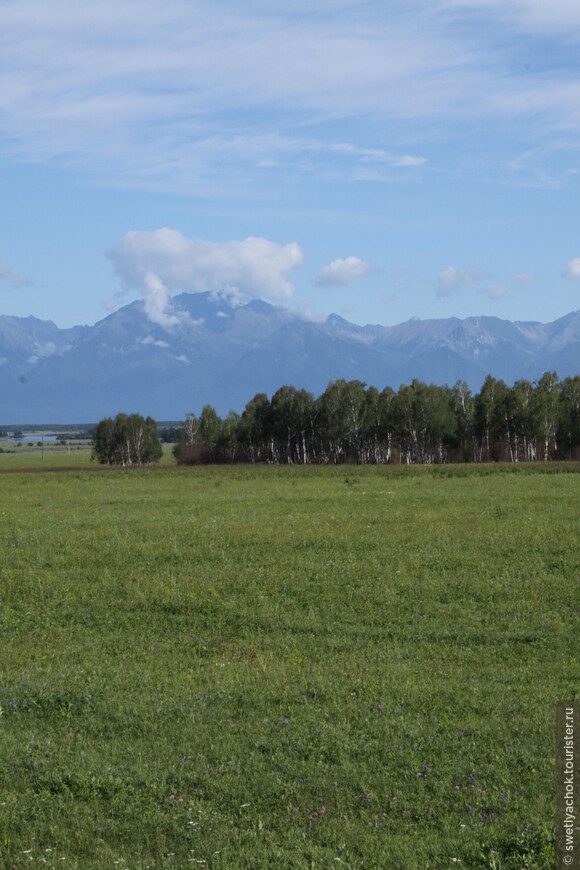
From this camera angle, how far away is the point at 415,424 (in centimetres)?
12175

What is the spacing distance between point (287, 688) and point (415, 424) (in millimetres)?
109790

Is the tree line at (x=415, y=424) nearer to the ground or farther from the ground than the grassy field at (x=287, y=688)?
farther from the ground

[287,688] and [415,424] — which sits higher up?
[415,424]

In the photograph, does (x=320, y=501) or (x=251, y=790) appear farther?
(x=320, y=501)

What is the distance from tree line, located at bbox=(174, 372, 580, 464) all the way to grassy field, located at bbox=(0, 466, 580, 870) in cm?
9162

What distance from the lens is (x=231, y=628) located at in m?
18.2

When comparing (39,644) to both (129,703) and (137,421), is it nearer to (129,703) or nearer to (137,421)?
(129,703)

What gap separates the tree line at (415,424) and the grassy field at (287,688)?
91618mm

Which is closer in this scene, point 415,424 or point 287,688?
point 287,688

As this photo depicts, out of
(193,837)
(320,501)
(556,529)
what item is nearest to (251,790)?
(193,837)

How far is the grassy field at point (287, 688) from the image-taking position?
9.33m

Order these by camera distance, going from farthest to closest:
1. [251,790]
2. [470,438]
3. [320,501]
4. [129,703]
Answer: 1. [470,438]
2. [320,501]
3. [129,703]
4. [251,790]

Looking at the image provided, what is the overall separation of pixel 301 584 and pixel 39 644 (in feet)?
21.4

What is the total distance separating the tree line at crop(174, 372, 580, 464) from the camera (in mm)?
117875
